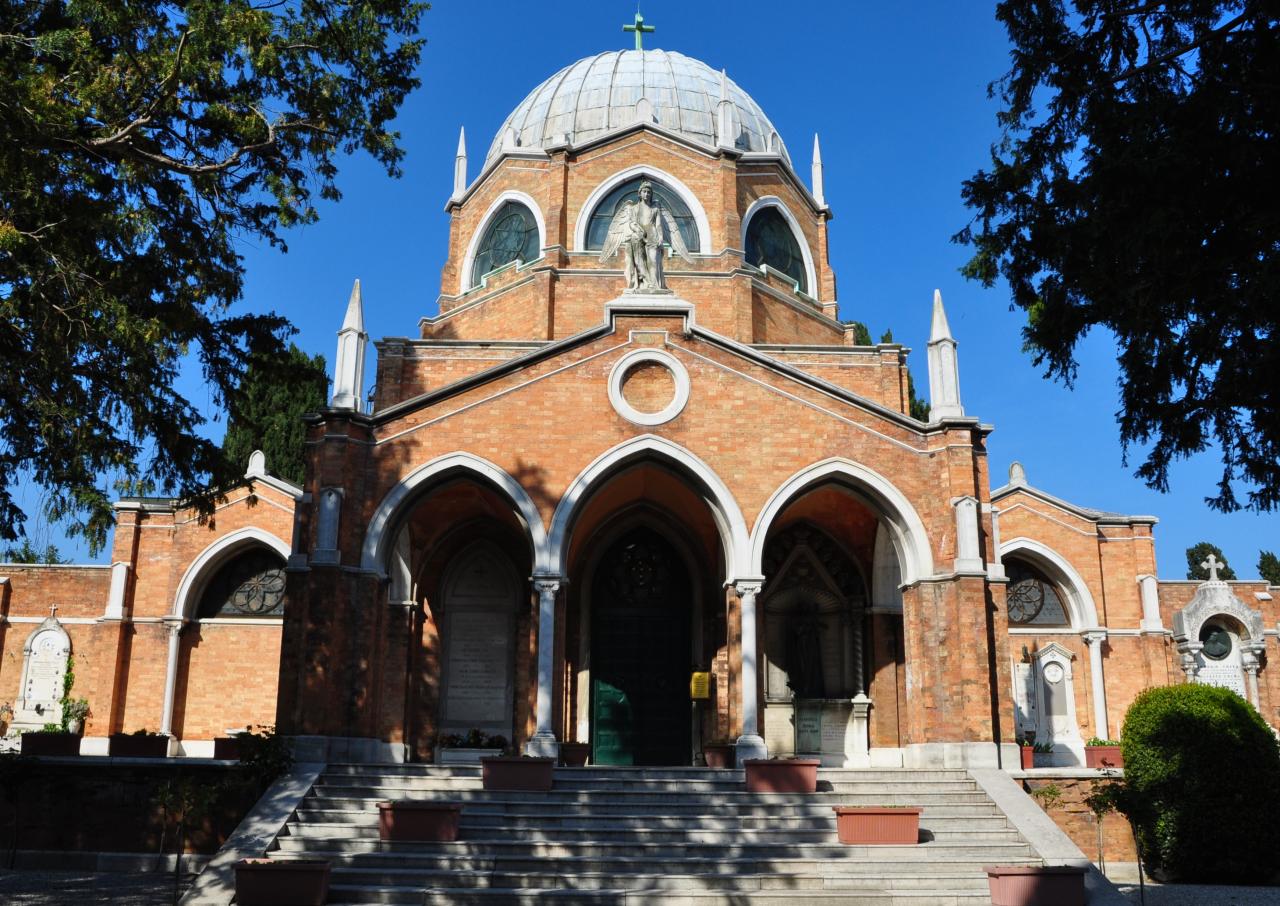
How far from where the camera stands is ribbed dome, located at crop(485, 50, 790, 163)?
1137 inches

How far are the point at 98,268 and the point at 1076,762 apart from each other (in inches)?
868

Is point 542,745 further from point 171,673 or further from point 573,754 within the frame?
point 171,673

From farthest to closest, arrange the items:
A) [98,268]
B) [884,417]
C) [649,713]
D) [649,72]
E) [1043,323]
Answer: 1. [649,72]
2. [649,713]
3. [884,417]
4. [1043,323]
5. [98,268]

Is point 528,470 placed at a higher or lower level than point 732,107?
lower

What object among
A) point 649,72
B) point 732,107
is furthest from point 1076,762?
point 649,72

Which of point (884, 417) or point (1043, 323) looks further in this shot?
point (884, 417)

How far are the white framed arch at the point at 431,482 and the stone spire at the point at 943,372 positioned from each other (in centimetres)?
646

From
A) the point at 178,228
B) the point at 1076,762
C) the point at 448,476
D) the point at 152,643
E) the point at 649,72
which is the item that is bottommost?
the point at 1076,762

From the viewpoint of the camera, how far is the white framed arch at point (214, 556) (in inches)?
991

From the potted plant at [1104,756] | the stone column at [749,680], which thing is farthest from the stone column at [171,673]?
the potted plant at [1104,756]

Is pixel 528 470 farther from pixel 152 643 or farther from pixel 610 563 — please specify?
pixel 152 643

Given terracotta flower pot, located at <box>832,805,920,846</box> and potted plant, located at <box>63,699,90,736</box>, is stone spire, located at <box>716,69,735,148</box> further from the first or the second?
potted plant, located at <box>63,699,90,736</box>

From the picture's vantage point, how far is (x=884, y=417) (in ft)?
59.9

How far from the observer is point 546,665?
672 inches
